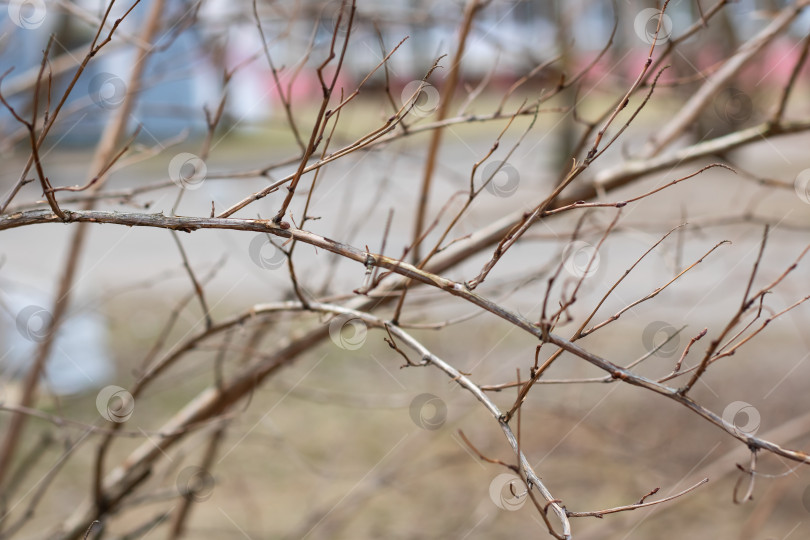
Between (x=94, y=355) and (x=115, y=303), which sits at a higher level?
(x=115, y=303)

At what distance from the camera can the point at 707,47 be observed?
8.68 metres

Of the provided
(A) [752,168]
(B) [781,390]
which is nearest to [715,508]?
(B) [781,390]

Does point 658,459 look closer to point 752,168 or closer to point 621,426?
point 621,426

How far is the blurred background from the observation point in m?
2.21

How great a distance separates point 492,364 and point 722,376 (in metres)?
1.72

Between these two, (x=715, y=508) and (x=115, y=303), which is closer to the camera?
(x=715, y=508)

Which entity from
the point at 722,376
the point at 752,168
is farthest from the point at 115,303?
the point at 752,168

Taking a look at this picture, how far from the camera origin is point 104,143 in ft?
8.57

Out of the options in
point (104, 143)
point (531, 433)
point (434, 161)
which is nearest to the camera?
point (434, 161)

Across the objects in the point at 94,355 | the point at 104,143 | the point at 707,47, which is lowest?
the point at 104,143

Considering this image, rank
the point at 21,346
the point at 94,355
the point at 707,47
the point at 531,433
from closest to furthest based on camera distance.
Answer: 1. the point at 531,433
2. the point at 21,346
3. the point at 94,355
4. the point at 707,47

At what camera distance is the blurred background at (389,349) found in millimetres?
2211

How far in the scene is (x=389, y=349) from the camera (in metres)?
6.05

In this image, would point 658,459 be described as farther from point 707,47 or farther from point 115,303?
point 707,47
